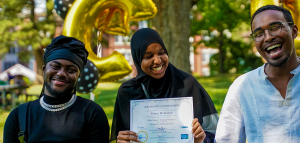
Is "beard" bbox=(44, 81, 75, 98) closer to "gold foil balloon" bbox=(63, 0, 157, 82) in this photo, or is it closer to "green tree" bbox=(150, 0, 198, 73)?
"gold foil balloon" bbox=(63, 0, 157, 82)

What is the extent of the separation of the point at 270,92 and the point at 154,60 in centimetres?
89

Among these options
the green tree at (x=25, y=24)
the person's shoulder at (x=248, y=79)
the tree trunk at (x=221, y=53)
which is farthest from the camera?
the tree trunk at (x=221, y=53)

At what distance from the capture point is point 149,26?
540 inches

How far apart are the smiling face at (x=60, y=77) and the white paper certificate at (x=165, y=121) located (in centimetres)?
58

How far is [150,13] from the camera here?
368 cm

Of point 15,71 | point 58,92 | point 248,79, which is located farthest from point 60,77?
point 15,71

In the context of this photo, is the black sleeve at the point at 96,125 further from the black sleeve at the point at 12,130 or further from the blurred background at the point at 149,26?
the blurred background at the point at 149,26

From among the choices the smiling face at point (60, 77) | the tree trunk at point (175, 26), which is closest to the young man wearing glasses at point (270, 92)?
the smiling face at point (60, 77)

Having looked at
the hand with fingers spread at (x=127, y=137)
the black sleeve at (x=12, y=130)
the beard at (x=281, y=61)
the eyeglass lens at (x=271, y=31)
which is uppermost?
the eyeglass lens at (x=271, y=31)

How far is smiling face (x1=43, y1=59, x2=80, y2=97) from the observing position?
2043mm

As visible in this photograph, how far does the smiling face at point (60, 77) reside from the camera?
204 centimetres

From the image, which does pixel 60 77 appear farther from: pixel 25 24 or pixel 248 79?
pixel 25 24

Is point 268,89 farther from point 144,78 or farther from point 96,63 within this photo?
point 96,63

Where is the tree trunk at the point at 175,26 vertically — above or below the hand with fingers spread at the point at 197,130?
above
